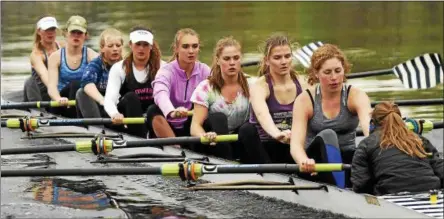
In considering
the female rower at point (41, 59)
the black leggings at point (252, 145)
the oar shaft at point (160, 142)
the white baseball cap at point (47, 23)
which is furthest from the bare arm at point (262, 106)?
the white baseball cap at point (47, 23)

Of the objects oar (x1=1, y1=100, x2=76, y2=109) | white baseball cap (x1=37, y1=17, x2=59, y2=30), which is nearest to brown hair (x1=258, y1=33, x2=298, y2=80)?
oar (x1=1, y1=100, x2=76, y2=109)

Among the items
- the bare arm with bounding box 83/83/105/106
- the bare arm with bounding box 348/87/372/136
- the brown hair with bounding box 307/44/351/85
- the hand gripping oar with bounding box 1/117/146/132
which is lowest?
the hand gripping oar with bounding box 1/117/146/132

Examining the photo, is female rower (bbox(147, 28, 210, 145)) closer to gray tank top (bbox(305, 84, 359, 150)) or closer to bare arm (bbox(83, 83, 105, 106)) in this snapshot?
bare arm (bbox(83, 83, 105, 106))

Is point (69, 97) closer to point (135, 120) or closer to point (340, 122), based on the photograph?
point (135, 120)

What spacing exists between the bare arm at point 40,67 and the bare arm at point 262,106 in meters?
4.96

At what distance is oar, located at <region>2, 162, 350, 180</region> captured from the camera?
24.6ft

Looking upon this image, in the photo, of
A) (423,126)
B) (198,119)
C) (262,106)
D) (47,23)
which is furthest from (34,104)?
(423,126)

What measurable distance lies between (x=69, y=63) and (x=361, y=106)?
5353mm

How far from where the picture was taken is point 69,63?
12703 mm

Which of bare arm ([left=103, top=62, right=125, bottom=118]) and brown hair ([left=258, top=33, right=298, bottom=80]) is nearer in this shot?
brown hair ([left=258, top=33, right=298, bottom=80])

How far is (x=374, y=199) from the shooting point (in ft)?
22.8

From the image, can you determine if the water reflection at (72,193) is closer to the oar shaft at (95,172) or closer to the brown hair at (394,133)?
the oar shaft at (95,172)

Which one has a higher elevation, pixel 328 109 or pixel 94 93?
pixel 94 93

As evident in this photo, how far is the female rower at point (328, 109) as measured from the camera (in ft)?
25.9
